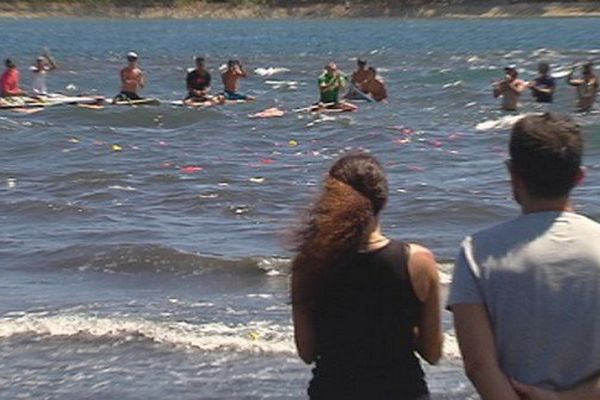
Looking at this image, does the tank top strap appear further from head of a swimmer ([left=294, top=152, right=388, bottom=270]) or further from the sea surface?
the sea surface

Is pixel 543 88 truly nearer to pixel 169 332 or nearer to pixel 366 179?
pixel 169 332

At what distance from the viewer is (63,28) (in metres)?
86.4

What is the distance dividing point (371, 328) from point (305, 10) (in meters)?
101

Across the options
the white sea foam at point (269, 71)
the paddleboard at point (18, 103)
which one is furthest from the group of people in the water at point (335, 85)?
the white sea foam at point (269, 71)

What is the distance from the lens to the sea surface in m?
8.83

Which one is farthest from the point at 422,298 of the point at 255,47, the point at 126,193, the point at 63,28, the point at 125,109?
the point at 63,28

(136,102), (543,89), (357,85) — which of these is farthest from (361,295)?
(357,85)

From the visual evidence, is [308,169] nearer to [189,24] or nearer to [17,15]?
[189,24]

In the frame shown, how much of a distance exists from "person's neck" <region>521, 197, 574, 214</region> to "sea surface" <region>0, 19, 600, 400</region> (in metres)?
0.99

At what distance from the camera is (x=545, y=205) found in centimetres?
388

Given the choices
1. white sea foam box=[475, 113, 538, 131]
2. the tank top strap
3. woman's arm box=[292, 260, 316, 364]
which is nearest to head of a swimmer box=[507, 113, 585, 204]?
the tank top strap

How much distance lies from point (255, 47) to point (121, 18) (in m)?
47.1

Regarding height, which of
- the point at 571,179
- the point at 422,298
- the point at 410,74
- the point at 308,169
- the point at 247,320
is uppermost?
the point at 571,179

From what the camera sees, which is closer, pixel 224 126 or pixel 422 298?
pixel 422 298
